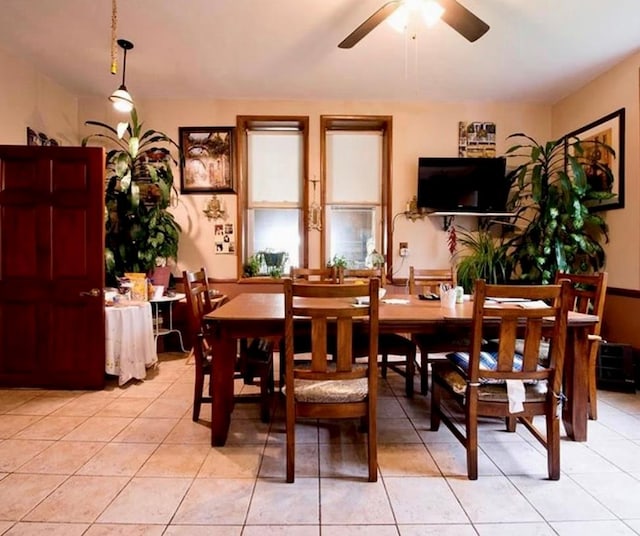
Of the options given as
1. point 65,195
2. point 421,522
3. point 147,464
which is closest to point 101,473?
point 147,464

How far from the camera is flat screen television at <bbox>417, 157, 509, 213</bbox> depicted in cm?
448

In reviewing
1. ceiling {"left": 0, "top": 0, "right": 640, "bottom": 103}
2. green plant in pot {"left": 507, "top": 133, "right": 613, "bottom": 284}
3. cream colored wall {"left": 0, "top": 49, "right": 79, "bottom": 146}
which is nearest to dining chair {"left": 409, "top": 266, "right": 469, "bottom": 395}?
green plant in pot {"left": 507, "top": 133, "right": 613, "bottom": 284}

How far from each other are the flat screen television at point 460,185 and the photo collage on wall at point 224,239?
2.26 meters

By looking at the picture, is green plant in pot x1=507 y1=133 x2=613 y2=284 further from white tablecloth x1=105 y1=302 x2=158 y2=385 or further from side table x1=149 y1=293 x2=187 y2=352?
white tablecloth x1=105 y1=302 x2=158 y2=385

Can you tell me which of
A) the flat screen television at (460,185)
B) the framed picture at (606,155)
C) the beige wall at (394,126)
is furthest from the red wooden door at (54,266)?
the framed picture at (606,155)

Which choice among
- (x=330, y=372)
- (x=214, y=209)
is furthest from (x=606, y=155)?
(x=214, y=209)

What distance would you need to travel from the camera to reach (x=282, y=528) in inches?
64.6

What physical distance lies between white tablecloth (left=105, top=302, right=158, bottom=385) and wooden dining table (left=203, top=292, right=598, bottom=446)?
1372 mm

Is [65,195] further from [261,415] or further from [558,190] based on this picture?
[558,190]

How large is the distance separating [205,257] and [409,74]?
9.89 ft

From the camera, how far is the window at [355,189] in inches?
187

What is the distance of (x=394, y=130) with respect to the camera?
15.2 feet

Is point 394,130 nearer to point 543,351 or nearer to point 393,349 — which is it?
point 393,349

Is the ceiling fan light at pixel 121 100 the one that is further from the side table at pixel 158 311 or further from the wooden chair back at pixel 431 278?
the wooden chair back at pixel 431 278
